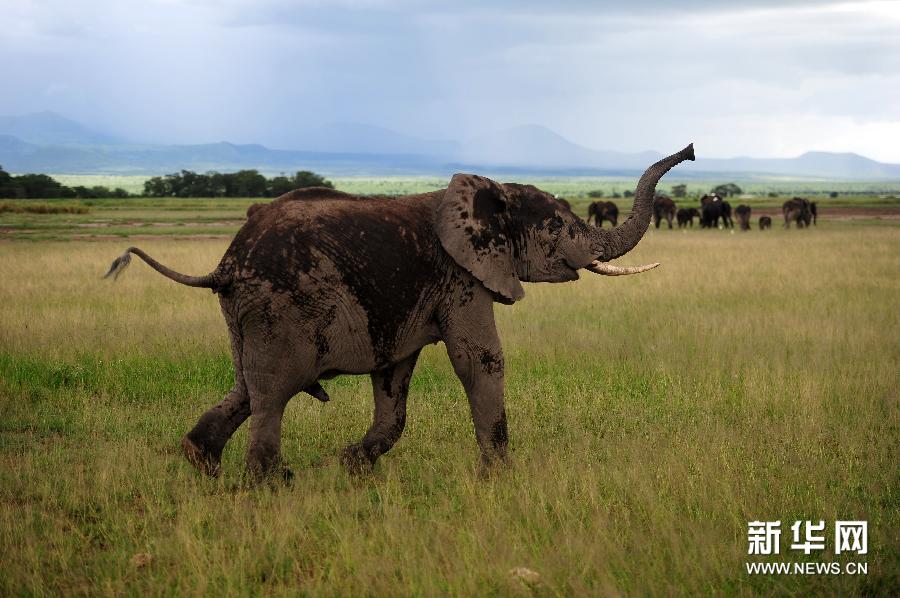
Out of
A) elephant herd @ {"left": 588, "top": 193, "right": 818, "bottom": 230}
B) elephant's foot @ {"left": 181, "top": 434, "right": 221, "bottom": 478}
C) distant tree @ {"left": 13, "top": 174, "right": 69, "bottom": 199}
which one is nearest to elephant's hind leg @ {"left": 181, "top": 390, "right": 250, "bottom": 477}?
elephant's foot @ {"left": 181, "top": 434, "right": 221, "bottom": 478}

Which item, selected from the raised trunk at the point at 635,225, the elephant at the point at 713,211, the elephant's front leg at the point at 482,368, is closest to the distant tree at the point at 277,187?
the elephant at the point at 713,211

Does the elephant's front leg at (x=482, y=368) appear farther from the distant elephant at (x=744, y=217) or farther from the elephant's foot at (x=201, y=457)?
the distant elephant at (x=744, y=217)

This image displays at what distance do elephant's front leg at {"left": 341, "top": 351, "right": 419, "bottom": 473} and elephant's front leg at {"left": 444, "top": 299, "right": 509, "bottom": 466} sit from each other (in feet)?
1.82

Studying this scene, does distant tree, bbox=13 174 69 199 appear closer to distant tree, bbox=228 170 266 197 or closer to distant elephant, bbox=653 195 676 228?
distant tree, bbox=228 170 266 197

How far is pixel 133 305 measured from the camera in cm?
1720

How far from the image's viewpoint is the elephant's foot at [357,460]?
809 centimetres

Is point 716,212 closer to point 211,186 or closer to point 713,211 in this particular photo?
point 713,211

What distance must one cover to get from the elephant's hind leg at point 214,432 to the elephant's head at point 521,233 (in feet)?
6.63

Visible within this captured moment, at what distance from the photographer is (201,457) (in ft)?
25.6

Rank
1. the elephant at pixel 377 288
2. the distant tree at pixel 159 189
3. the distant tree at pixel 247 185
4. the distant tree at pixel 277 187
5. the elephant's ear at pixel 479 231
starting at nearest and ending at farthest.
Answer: the elephant at pixel 377 288, the elephant's ear at pixel 479 231, the distant tree at pixel 247 185, the distant tree at pixel 159 189, the distant tree at pixel 277 187

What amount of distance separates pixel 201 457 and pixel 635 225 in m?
3.87

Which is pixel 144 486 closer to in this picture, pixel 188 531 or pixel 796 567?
pixel 188 531

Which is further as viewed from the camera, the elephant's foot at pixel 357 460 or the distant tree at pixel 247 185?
the distant tree at pixel 247 185

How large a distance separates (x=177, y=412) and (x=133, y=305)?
7606mm
